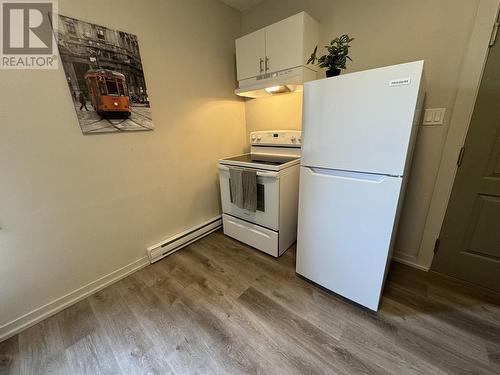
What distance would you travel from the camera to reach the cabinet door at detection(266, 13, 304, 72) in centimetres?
166

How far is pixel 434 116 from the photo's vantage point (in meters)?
1.48

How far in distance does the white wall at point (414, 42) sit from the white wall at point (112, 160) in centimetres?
99

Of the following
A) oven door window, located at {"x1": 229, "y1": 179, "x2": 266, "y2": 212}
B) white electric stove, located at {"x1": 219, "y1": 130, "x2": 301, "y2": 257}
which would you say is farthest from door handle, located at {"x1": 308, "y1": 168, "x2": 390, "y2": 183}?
oven door window, located at {"x1": 229, "y1": 179, "x2": 266, "y2": 212}

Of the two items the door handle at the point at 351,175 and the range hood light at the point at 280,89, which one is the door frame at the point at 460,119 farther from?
the range hood light at the point at 280,89

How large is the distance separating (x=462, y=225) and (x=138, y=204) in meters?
2.62

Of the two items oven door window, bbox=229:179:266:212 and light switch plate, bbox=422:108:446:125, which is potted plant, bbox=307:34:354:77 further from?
oven door window, bbox=229:179:266:212

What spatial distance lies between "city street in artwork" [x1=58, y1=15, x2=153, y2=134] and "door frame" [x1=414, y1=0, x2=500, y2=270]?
231cm

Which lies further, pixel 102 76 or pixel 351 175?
pixel 102 76

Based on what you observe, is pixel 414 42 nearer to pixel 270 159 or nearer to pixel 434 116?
pixel 434 116

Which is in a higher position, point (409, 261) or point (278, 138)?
point (278, 138)

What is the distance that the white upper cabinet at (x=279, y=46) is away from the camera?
5.47 feet

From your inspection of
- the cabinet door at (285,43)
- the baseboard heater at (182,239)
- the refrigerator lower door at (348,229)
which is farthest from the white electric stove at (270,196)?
the cabinet door at (285,43)

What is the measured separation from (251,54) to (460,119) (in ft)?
5.82

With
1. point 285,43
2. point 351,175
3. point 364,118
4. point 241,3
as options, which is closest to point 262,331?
point 351,175
